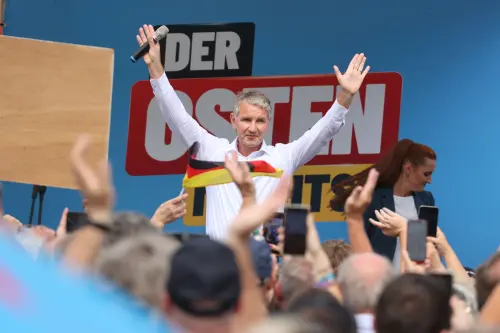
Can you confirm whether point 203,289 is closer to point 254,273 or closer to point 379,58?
point 254,273

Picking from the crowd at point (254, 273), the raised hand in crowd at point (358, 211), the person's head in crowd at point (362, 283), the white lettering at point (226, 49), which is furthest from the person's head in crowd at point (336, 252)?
the white lettering at point (226, 49)

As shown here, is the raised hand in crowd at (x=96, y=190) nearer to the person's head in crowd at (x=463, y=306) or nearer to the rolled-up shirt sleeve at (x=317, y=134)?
the person's head in crowd at (x=463, y=306)

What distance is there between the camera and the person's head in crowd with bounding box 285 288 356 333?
2.49 m

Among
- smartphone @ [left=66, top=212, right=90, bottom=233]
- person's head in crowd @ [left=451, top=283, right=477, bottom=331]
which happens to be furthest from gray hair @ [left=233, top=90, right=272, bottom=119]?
person's head in crowd @ [left=451, top=283, right=477, bottom=331]

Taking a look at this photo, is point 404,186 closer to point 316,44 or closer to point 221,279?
point 316,44

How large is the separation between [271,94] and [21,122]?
282 centimetres

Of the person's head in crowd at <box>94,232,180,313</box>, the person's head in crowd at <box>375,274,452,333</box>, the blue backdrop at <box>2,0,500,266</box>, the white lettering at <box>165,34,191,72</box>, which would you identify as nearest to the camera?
the person's head in crowd at <box>94,232,180,313</box>

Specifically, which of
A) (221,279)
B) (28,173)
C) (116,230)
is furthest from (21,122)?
(221,279)

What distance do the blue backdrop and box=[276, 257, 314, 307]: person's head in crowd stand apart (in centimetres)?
353

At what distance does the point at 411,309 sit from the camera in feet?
8.61

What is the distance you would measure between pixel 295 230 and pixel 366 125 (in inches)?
142

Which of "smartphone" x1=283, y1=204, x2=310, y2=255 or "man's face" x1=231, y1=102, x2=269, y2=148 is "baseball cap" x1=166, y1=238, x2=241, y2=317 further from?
"man's face" x1=231, y1=102, x2=269, y2=148

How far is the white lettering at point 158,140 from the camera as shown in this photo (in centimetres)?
717

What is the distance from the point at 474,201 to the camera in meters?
6.62
